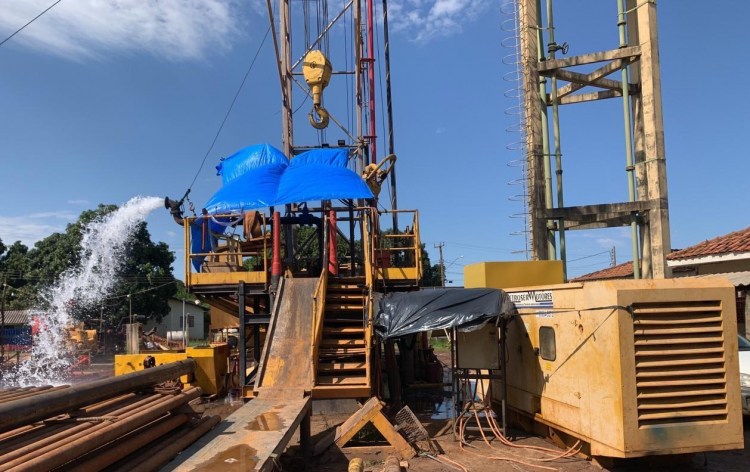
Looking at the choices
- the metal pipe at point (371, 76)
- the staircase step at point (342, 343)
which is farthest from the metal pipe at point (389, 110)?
the staircase step at point (342, 343)

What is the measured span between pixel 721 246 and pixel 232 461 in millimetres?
15072

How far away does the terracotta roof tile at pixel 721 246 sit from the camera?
1460 centimetres

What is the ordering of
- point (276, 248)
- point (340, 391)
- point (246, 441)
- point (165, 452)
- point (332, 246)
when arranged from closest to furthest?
point (165, 452) → point (246, 441) → point (340, 391) → point (276, 248) → point (332, 246)

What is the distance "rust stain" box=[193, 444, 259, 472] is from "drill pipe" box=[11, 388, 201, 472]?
A: 0.79 meters

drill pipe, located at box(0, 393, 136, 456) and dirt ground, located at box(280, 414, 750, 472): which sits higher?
drill pipe, located at box(0, 393, 136, 456)

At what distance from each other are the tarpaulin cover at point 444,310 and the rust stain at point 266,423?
8.90 feet

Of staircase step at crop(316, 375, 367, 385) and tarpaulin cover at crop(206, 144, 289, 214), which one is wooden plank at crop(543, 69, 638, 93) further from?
staircase step at crop(316, 375, 367, 385)

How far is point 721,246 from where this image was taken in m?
15.4

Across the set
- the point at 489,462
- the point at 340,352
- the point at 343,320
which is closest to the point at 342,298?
the point at 343,320

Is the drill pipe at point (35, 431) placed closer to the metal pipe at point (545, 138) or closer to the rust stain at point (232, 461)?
the rust stain at point (232, 461)

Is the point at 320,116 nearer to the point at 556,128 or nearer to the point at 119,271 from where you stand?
the point at 556,128

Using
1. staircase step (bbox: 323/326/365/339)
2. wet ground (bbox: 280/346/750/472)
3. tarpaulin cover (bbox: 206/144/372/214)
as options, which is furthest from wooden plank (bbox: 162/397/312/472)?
tarpaulin cover (bbox: 206/144/372/214)

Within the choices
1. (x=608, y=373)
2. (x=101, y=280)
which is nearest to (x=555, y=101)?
(x=608, y=373)

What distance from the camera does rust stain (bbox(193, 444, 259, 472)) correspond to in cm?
512
